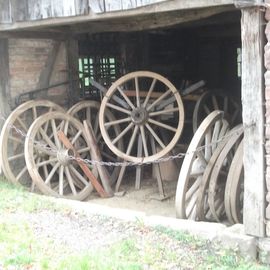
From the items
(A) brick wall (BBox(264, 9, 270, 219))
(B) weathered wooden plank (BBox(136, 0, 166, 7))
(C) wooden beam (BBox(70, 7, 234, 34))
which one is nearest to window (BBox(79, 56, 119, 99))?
(C) wooden beam (BBox(70, 7, 234, 34))

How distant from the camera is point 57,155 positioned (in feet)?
24.5

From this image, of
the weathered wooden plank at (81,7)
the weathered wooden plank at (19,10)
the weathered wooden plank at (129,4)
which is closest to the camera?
the weathered wooden plank at (129,4)

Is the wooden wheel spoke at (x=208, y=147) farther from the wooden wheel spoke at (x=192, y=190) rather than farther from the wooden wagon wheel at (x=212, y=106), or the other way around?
the wooden wagon wheel at (x=212, y=106)

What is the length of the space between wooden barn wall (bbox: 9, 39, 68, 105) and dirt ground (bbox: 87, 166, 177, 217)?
1.95m

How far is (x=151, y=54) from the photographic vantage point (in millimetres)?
10484

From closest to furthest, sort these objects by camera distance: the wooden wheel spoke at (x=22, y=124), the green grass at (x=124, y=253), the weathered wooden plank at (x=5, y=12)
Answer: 1. the green grass at (x=124, y=253)
2. the weathered wooden plank at (x=5, y=12)
3. the wooden wheel spoke at (x=22, y=124)

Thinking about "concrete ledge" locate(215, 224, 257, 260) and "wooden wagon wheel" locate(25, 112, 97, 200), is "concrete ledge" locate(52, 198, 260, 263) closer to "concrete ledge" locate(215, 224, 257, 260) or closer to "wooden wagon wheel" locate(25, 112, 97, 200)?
"concrete ledge" locate(215, 224, 257, 260)

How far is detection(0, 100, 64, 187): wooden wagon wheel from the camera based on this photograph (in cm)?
726

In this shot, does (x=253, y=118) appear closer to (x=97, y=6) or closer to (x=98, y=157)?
(x=97, y=6)

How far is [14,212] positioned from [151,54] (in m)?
5.61

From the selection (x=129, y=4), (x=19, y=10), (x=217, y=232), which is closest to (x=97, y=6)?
(x=129, y=4)

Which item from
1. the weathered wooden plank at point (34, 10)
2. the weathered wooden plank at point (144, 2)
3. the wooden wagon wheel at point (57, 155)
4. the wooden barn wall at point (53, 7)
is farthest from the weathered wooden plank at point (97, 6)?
the wooden wagon wheel at point (57, 155)

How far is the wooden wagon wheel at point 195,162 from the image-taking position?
18.6 ft

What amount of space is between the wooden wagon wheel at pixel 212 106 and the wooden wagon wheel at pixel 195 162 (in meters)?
1.44
